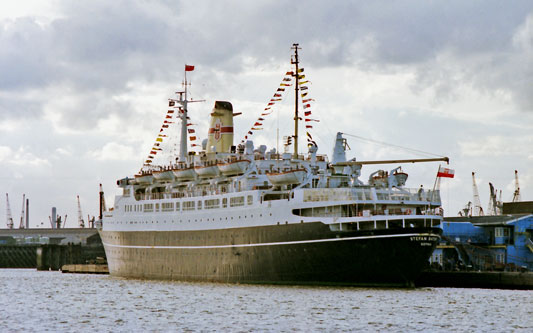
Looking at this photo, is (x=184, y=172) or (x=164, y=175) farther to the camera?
(x=164, y=175)

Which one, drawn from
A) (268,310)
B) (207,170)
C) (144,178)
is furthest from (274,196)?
(144,178)

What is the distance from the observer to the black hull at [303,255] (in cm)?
6256

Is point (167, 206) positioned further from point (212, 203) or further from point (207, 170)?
point (212, 203)

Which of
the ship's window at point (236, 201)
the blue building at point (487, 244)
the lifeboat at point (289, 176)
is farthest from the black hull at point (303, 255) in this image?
the blue building at point (487, 244)

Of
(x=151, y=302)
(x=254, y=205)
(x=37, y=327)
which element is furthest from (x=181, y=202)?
(x=37, y=327)

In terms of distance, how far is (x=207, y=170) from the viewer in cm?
8119

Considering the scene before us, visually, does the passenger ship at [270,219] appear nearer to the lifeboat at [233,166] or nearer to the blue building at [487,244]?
the lifeboat at [233,166]

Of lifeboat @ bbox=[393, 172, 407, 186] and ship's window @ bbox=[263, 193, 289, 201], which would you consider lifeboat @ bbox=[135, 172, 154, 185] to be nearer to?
ship's window @ bbox=[263, 193, 289, 201]

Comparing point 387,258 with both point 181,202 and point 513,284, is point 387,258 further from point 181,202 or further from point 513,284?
point 181,202

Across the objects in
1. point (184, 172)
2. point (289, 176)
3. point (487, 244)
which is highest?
point (184, 172)

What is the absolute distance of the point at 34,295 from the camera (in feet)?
230

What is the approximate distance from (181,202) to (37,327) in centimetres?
3585

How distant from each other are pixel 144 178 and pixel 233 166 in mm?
17794

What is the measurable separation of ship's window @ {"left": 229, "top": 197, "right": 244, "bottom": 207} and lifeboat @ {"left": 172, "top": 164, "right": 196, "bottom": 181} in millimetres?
10379
